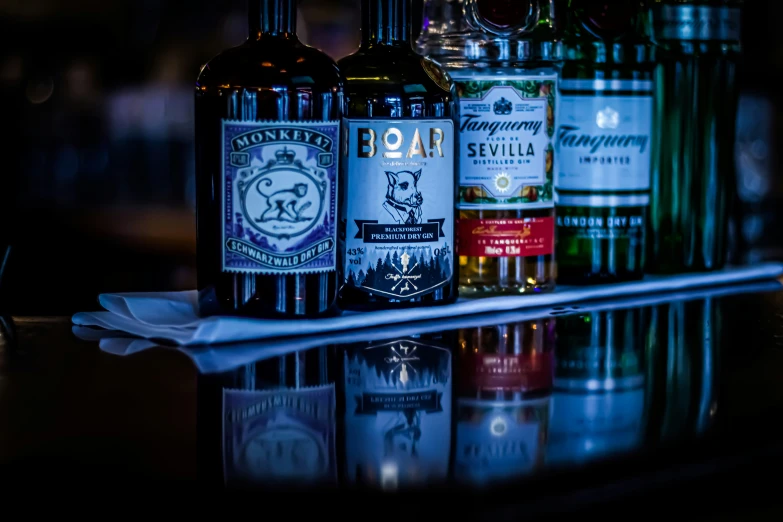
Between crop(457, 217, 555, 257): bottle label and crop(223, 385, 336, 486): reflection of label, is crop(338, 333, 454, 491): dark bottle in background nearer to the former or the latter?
crop(223, 385, 336, 486): reflection of label

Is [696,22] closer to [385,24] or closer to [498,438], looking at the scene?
[385,24]

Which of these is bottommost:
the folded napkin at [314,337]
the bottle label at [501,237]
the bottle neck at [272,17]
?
the folded napkin at [314,337]

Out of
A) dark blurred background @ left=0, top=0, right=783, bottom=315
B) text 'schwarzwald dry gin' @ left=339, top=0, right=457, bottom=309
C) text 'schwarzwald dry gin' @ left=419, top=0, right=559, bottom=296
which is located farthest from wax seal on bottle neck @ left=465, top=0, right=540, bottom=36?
dark blurred background @ left=0, top=0, right=783, bottom=315

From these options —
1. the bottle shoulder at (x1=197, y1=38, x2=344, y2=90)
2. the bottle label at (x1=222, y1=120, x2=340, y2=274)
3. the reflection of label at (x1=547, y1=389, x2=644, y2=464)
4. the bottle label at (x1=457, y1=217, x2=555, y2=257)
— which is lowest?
the reflection of label at (x1=547, y1=389, x2=644, y2=464)

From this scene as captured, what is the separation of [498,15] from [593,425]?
496 millimetres

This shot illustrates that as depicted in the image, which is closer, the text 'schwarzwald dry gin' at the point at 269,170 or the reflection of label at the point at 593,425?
the reflection of label at the point at 593,425

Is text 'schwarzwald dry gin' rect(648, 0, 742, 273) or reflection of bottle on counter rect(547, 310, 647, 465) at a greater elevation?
text 'schwarzwald dry gin' rect(648, 0, 742, 273)

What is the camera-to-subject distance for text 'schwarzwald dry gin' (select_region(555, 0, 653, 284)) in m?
0.98

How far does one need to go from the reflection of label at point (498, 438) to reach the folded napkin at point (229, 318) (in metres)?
0.21

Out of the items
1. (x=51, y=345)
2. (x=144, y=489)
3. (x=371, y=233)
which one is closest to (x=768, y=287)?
(x=371, y=233)

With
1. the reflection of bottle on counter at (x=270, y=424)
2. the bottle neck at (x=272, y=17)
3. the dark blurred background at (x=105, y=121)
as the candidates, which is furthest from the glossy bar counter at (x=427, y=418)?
the dark blurred background at (x=105, y=121)

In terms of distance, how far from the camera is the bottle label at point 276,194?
74 cm

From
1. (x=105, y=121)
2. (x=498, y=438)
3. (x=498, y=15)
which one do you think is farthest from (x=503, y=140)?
(x=105, y=121)

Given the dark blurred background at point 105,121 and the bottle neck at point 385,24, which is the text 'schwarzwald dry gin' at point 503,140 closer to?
the bottle neck at point 385,24
